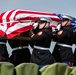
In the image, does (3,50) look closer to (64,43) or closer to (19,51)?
(19,51)

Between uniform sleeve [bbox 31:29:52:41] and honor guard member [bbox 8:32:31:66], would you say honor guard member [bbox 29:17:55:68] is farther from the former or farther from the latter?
honor guard member [bbox 8:32:31:66]

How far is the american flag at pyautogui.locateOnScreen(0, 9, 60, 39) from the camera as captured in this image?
205 inches

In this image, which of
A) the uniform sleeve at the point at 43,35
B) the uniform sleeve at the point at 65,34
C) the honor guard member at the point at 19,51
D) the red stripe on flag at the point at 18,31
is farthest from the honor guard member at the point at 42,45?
the honor guard member at the point at 19,51

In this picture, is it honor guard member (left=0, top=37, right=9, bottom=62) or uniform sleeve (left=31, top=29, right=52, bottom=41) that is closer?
uniform sleeve (left=31, top=29, right=52, bottom=41)

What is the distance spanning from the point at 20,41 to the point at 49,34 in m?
0.89

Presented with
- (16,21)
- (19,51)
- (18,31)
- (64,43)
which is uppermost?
(16,21)

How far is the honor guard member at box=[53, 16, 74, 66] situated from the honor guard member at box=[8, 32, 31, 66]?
613 millimetres

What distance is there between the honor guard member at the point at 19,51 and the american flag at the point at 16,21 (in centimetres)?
34

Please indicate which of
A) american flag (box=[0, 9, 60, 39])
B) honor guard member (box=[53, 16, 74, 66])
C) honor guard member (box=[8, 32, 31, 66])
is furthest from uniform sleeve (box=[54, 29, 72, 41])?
honor guard member (box=[8, 32, 31, 66])

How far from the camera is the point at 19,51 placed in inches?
218

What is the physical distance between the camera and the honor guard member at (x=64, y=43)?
500 cm

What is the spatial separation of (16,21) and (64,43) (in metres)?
0.91

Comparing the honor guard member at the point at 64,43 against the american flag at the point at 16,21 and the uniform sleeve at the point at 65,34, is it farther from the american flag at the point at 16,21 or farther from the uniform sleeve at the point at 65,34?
the american flag at the point at 16,21

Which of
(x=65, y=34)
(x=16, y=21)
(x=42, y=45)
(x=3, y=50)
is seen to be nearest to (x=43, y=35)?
(x=42, y=45)
